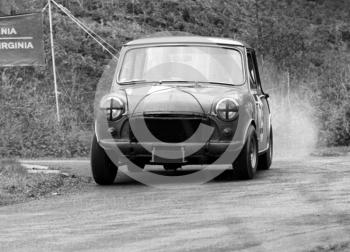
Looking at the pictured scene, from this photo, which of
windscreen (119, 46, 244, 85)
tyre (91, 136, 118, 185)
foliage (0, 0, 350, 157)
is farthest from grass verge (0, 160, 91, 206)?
foliage (0, 0, 350, 157)

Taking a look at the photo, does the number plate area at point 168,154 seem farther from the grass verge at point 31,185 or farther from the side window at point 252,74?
the side window at point 252,74

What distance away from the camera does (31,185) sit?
10211 mm

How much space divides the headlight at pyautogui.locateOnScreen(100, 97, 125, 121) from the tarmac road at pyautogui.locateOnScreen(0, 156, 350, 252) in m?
0.84

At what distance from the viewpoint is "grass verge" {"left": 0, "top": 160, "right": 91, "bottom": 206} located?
9539 mm

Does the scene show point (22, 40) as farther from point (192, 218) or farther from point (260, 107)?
point (192, 218)

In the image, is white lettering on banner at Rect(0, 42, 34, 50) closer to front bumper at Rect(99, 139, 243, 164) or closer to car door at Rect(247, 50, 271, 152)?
car door at Rect(247, 50, 271, 152)

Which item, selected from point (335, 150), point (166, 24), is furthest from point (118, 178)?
point (166, 24)

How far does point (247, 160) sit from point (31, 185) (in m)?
2.58

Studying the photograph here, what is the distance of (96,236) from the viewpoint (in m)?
6.79

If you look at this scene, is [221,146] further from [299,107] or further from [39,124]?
[299,107]

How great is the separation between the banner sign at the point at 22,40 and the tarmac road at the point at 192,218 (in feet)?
25.9

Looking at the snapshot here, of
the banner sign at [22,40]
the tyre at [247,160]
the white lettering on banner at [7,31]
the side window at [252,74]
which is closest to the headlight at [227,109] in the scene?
the tyre at [247,160]

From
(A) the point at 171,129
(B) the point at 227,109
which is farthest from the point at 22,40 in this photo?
(B) the point at 227,109

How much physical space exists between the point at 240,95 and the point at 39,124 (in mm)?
7629
